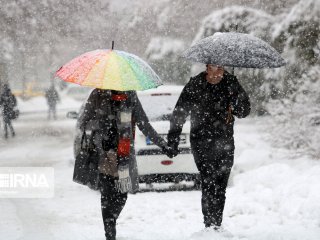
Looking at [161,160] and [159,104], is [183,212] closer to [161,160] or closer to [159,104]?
[161,160]

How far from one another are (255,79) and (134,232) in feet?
43.3

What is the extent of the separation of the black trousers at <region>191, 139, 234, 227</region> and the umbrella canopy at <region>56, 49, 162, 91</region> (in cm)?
88

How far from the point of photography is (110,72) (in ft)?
15.4

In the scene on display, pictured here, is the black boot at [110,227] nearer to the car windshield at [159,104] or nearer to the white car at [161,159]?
the white car at [161,159]

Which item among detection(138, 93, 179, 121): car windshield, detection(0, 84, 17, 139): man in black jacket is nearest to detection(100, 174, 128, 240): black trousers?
detection(138, 93, 179, 121): car windshield

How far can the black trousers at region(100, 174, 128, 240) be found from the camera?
5109mm

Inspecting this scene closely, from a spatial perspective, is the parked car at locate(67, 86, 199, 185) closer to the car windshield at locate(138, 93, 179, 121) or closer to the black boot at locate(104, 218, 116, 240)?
the car windshield at locate(138, 93, 179, 121)

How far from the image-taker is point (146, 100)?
27.6ft

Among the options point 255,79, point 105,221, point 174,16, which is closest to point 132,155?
point 105,221

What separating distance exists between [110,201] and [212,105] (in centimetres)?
138

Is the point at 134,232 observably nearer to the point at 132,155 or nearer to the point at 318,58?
the point at 132,155

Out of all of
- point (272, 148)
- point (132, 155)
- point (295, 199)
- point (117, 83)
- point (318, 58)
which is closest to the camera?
point (117, 83)

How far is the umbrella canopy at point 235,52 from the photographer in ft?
16.8

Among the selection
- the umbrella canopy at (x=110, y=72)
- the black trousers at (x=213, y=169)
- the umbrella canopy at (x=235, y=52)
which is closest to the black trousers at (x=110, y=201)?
the black trousers at (x=213, y=169)
